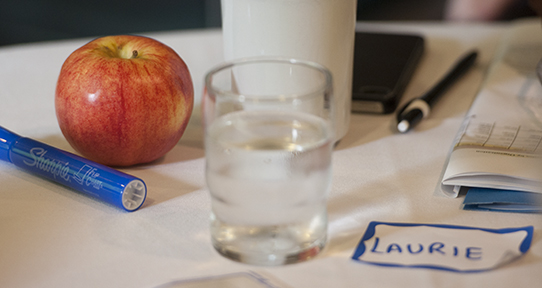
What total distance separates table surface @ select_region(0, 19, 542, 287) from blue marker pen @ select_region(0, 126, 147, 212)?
1 centimetres

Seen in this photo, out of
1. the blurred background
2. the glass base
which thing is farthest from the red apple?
the blurred background

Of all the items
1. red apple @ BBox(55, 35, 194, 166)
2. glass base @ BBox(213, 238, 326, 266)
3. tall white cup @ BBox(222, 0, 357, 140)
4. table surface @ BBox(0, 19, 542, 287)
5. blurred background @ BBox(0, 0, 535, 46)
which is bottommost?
blurred background @ BBox(0, 0, 535, 46)

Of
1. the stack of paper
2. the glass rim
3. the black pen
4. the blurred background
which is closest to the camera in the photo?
the glass rim

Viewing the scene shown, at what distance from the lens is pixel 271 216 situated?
379mm

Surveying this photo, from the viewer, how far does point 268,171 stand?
38 centimetres

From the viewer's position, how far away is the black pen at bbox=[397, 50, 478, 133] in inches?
24.2

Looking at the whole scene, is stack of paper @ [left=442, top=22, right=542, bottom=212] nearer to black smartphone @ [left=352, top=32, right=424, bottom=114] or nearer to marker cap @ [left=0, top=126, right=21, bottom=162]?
black smartphone @ [left=352, top=32, right=424, bottom=114]

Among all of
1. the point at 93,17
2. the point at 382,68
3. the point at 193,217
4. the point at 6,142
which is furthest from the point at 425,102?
the point at 93,17

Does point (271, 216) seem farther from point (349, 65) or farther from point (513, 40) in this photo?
point (513, 40)

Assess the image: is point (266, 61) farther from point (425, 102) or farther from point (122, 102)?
point (425, 102)

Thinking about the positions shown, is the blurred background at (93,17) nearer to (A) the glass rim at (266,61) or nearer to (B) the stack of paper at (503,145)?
(B) the stack of paper at (503,145)

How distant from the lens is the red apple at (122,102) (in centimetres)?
49

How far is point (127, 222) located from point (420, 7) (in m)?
1.95

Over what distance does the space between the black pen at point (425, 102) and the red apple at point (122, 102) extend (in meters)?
0.25
